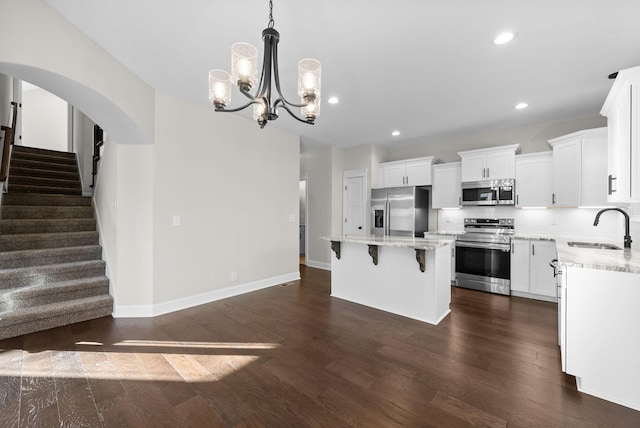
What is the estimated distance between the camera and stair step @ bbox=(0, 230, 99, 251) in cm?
342

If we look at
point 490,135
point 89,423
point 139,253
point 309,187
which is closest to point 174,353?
point 89,423

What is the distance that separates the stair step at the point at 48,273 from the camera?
3.04 m

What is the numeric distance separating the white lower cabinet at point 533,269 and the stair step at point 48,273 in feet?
19.7

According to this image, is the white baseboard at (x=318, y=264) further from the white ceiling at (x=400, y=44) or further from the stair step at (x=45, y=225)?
the stair step at (x=45, y=225)

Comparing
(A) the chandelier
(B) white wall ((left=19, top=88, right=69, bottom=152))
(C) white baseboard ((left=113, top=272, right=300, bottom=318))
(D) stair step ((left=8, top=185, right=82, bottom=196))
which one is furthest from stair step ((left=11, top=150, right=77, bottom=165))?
(A) the chandelier

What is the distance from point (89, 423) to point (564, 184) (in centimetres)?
555

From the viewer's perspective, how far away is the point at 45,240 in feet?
12.0

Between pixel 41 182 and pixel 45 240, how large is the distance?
215 cm

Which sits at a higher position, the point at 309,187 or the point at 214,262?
the point at 309,187

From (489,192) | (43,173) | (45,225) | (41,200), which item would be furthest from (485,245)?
(43,173)

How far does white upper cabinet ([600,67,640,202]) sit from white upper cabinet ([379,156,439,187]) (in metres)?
2.85

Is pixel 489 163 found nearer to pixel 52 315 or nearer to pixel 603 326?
pixel 603 326

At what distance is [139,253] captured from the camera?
3.27 m

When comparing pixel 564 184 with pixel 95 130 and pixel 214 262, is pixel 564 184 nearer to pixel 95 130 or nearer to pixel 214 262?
pixel 214 262
